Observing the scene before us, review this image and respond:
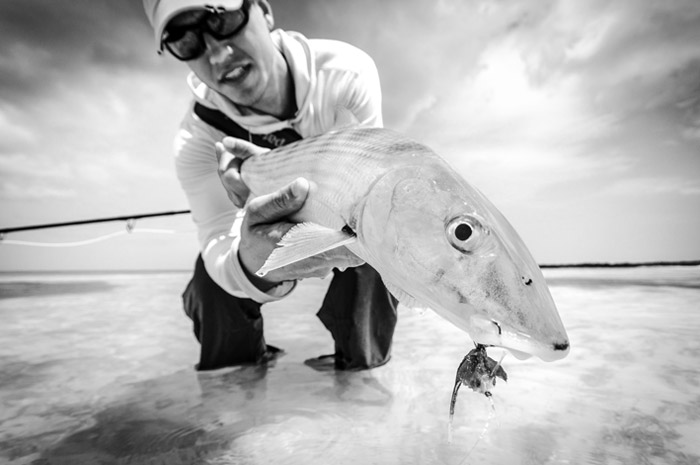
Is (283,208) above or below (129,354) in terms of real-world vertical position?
above

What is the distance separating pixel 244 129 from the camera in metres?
2.62

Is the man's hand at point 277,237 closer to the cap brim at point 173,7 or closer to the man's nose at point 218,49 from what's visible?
the man's nose at point 218,49

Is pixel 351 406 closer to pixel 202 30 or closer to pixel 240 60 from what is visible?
pixel 240 60

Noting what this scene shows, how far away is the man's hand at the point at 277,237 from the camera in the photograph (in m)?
1.59

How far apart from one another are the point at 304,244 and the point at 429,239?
0.37 metres

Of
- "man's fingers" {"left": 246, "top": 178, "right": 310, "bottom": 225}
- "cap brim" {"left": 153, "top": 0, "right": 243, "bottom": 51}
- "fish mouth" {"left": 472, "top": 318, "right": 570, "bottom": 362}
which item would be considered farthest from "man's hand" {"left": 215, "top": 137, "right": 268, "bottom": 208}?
"fish mouth" {"left": 472, "top": 318, "right": 570, "bottom": 362}

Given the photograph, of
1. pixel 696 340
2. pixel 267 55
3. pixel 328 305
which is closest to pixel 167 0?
pixel 267 55

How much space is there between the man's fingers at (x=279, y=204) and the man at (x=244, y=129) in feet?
0.97

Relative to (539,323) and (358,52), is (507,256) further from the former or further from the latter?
(358,52)

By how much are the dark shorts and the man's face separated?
1175 mm

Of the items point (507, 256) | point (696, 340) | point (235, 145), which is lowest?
point (696, 340)

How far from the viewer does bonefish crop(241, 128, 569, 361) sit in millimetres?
878

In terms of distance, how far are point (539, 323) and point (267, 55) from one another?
207cm

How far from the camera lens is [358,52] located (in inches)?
107
